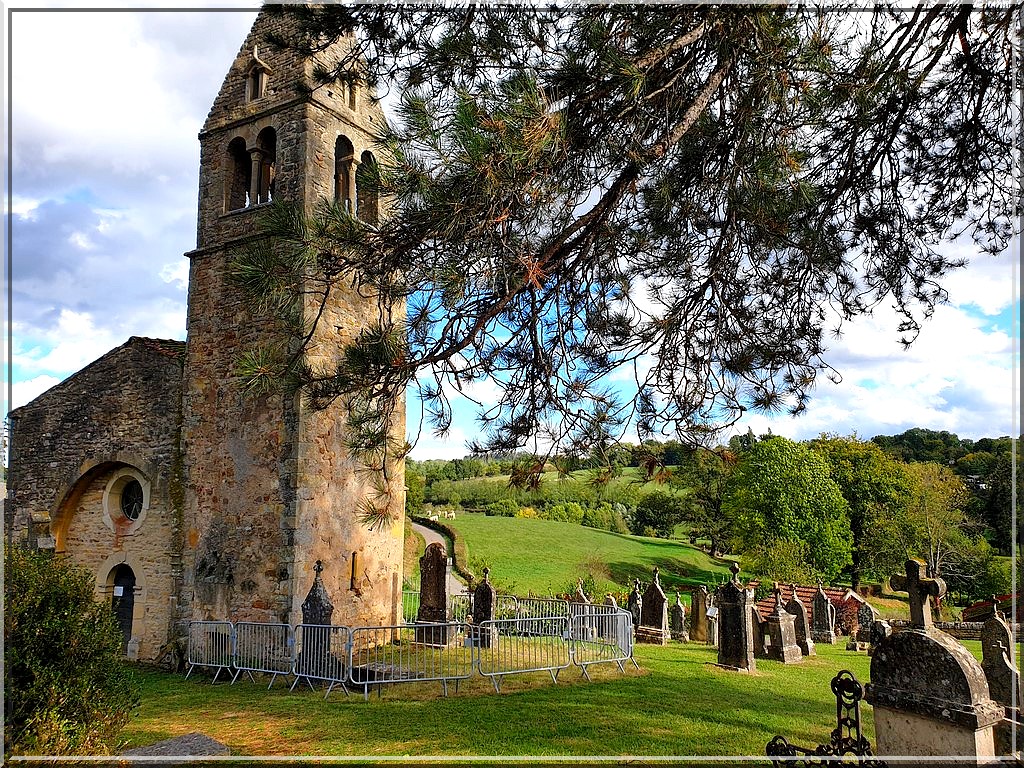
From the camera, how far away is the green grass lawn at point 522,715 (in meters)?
7.22

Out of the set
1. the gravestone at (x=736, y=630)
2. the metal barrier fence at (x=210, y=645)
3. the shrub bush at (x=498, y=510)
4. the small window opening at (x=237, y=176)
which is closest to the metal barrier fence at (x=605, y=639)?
the gravestone at (x=736, y=630)

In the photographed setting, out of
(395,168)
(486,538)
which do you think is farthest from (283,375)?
(486,538)

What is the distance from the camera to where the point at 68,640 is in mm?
5637

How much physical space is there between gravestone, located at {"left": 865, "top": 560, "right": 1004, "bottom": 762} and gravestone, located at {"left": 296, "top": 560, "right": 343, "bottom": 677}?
26.1ft

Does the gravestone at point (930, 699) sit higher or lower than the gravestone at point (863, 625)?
higher

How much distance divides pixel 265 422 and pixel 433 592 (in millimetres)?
4823

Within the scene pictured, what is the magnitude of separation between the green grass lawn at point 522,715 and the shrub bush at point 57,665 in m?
1.86

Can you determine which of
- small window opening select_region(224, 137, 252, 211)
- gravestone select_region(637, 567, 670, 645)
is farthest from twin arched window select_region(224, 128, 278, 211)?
gravestone select_region(637, 567, 670, 645)

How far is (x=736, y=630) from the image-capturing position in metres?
11.9

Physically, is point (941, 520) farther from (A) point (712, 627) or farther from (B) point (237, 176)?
(B) point (237, 176)

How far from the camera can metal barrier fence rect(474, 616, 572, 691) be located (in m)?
10.4

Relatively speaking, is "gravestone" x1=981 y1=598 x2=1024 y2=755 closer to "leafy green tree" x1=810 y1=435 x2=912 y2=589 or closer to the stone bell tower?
the stone bell tower

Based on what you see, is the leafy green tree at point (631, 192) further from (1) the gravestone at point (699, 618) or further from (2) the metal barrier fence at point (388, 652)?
(1) the gravestone at point (699, 618)

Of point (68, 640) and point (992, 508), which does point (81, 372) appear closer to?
point (68, 640)
